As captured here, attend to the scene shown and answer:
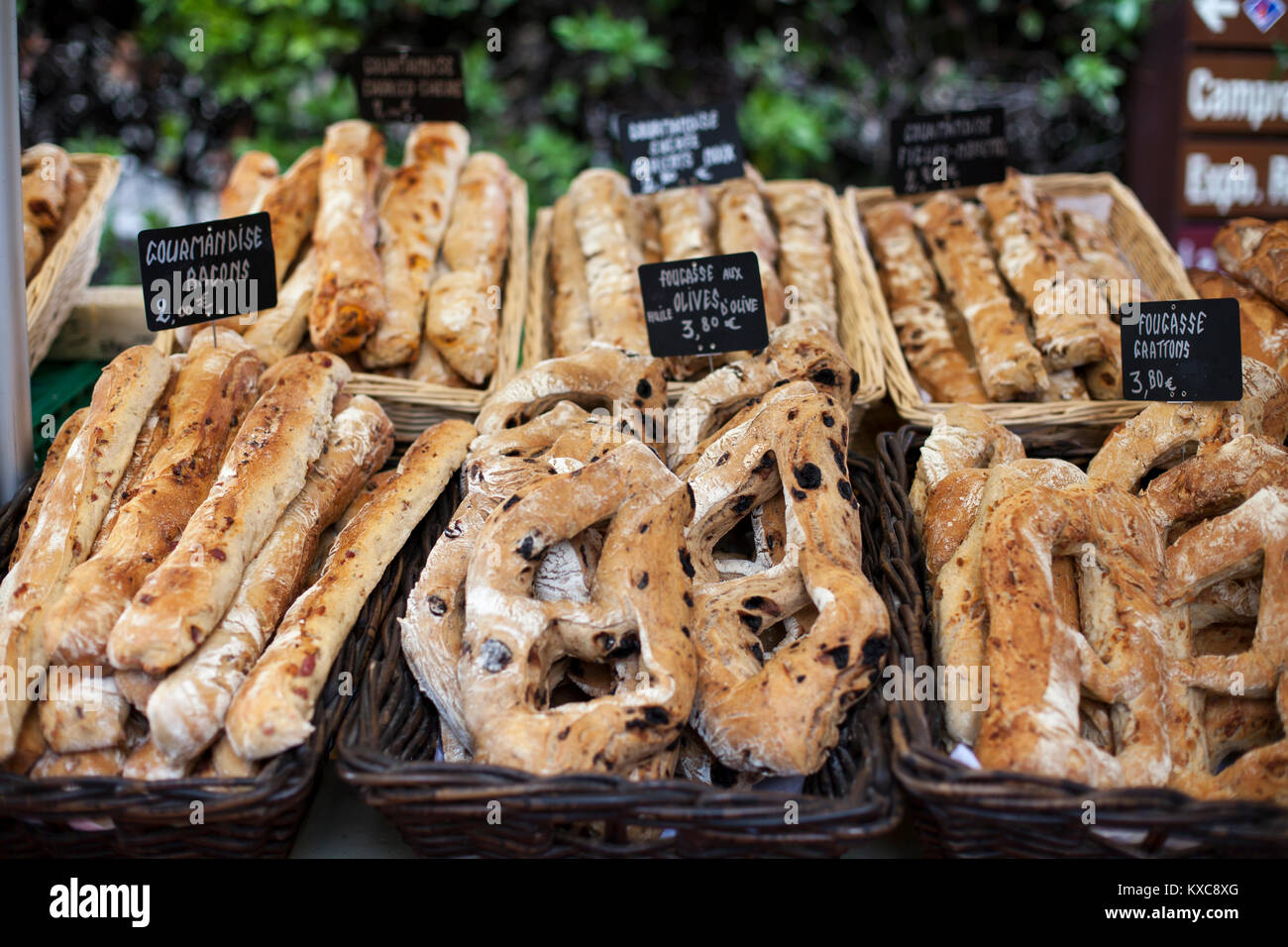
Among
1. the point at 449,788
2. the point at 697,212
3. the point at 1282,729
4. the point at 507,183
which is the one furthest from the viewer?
the point at 507,183

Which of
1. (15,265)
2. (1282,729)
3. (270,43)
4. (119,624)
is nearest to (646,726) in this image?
(119,624)

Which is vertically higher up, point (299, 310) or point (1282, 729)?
point (299, 310)

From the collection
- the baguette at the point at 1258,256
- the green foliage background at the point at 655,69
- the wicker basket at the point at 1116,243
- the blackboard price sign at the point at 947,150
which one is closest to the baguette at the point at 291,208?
the wicker basket at the point at 1116,243

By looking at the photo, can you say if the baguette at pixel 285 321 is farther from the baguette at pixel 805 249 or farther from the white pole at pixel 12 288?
the baguette at pixel 805 249

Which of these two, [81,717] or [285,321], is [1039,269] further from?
[81,717]

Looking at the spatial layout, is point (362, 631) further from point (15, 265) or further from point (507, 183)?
point (507, 183)

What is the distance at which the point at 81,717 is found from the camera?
5.17 ft

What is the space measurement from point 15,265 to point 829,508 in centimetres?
169

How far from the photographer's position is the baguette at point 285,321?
2.51 m

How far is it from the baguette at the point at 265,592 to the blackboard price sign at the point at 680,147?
1.24 metres

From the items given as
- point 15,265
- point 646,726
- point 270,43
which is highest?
point 270,43

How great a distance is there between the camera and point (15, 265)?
1967 mm

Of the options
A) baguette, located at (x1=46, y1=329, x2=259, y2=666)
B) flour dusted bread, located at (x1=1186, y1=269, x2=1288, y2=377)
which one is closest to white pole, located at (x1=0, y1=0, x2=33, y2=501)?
baguette, located at (x1=46, y1=329, x2=259, y2=666)

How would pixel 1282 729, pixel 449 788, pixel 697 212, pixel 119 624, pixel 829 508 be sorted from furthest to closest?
pixel 697 212
pixel 829 508
pixel 1282 729
pixel 119 624
pixel 449 788
